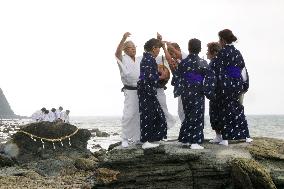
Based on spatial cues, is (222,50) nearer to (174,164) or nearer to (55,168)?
(174,164)

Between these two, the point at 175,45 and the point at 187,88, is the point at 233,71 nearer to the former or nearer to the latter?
the point at 187,88

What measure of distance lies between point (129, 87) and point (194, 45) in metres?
1.75

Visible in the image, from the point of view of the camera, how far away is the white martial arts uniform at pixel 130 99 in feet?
27.7

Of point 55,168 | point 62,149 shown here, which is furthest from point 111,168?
point 62,149

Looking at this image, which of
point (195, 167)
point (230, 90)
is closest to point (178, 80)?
point (230, 90)

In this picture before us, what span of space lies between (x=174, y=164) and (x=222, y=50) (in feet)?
8.62

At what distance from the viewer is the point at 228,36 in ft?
26.3

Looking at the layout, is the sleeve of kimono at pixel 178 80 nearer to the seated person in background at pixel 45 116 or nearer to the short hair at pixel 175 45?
the short hair at pixel 175 45

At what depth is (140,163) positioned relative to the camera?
740 centimetres

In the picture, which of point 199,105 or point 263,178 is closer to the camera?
point 263,178

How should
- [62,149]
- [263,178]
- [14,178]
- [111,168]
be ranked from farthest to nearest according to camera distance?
[62,149] → [14,178] → [111,168] → [263,178]

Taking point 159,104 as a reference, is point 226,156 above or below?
below

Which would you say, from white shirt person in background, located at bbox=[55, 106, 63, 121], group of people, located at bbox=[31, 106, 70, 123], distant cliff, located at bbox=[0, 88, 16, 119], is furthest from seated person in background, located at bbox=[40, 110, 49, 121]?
distant cliff, located at bbox=[0, 88, 16, 119]

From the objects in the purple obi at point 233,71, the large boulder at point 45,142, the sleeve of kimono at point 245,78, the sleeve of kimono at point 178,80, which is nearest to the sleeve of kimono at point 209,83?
the purple obi at point 233,71
